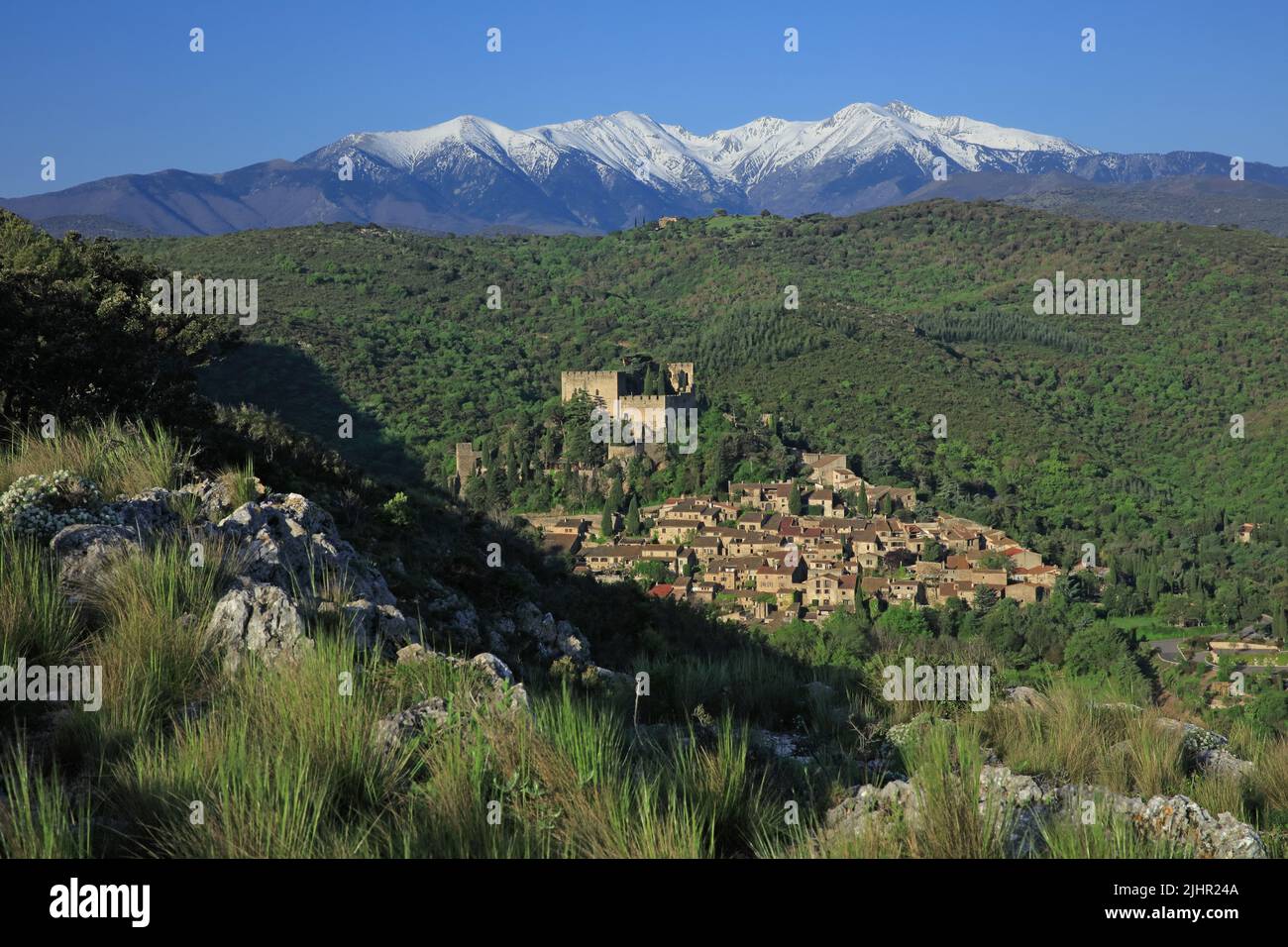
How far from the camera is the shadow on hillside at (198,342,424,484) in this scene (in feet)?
114

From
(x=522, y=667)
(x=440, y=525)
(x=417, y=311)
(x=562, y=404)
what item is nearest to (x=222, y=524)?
(x=522, y=667)

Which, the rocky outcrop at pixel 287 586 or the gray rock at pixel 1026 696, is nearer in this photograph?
the rocky outcrop at pixel 287 586

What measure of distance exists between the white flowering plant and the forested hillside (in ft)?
88.9

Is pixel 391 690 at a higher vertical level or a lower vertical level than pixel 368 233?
lower

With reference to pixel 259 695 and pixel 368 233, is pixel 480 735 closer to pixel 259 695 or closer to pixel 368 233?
pixel 259 695

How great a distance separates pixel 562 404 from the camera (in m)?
44.0

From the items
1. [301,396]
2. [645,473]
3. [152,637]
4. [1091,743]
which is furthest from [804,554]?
[152,637]

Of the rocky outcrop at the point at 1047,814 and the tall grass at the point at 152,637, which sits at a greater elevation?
the tall grass at the point at 152,637

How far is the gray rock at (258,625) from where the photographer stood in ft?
11.5

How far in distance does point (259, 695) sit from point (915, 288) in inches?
3131

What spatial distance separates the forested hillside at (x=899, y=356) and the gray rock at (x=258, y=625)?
28193 mm

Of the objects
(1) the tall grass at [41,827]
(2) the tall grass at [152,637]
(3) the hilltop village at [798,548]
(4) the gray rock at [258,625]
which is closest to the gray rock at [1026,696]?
(4) the gray rock at [258,625]

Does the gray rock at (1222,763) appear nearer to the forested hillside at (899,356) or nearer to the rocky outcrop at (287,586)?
the rocky outcrop at (287,586)

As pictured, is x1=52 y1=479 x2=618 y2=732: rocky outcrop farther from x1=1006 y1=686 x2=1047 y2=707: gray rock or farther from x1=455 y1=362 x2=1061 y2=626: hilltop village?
x1=455 y1=362 x2=1061 y2=626: hilltop village
